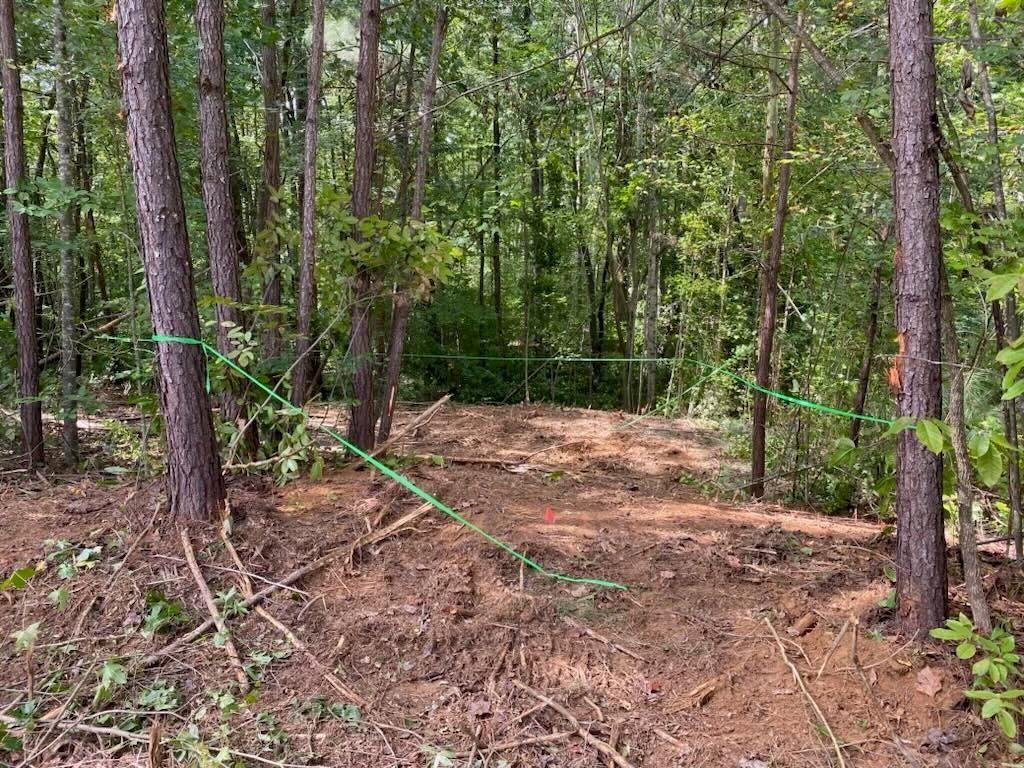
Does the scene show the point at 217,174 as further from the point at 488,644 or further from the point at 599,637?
the point at 599,637

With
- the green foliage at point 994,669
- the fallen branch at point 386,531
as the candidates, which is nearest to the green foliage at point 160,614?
the fallen branch at point 386,531

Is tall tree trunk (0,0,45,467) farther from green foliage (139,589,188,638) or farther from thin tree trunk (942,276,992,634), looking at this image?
thin tree trunk (942,276,992,634)

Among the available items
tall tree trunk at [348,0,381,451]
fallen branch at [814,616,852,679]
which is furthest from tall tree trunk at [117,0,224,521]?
fallen branch at [814,616,852,679]

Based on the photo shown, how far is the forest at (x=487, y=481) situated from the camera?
282 cm

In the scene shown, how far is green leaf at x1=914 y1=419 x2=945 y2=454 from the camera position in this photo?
97.9 inches

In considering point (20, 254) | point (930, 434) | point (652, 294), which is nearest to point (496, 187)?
point (652, 294)

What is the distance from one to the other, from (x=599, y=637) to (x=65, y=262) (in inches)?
230

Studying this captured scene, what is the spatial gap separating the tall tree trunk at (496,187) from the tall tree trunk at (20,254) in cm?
623

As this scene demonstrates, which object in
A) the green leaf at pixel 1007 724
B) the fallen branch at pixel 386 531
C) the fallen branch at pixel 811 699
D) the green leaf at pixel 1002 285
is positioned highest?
the green leaf at pixel 1002 285

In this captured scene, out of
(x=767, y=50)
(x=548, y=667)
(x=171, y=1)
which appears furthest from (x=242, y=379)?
(x=767, y=50)

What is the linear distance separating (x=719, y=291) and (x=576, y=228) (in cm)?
357

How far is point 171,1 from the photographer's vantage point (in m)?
6.25

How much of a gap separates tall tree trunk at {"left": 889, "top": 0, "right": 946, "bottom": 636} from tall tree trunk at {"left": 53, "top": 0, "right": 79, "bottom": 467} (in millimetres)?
6215

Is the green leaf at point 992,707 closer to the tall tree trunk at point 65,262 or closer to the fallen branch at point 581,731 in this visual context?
the fallen branch at point 581,731
